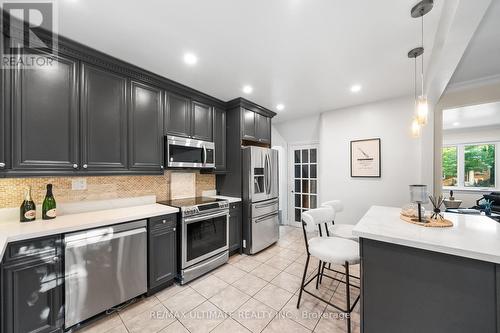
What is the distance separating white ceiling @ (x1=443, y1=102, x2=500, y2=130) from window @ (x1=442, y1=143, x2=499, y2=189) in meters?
0.79

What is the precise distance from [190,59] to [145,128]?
984 mm

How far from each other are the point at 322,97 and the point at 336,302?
9.39 ft

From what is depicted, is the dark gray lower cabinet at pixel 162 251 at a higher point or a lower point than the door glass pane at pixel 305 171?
lower

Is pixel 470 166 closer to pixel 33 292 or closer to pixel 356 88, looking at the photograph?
pixel 356 88

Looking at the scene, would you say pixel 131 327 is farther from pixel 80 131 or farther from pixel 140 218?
pixel 80 131

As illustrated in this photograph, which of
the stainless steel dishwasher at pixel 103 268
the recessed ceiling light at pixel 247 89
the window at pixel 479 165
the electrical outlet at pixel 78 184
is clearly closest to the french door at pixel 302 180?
the recessed ceiling light at pixel 247 89

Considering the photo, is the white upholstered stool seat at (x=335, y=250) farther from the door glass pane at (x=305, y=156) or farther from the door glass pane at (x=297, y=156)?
the door glass pane at (x=297, y=156)

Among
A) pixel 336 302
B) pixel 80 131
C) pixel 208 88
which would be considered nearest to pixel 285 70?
pixel 208 88

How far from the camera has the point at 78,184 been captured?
82.4 inches

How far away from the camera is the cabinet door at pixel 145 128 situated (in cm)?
225

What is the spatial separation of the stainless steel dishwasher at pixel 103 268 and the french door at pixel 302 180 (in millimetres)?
3498

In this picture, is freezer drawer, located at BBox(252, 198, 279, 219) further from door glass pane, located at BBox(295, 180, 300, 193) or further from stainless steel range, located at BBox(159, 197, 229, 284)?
door glass pane, located at BBox(295, 180, 300, 193)

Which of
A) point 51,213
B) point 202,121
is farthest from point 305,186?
point 51,213

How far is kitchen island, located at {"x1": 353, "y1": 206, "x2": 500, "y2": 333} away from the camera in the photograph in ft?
3.54
